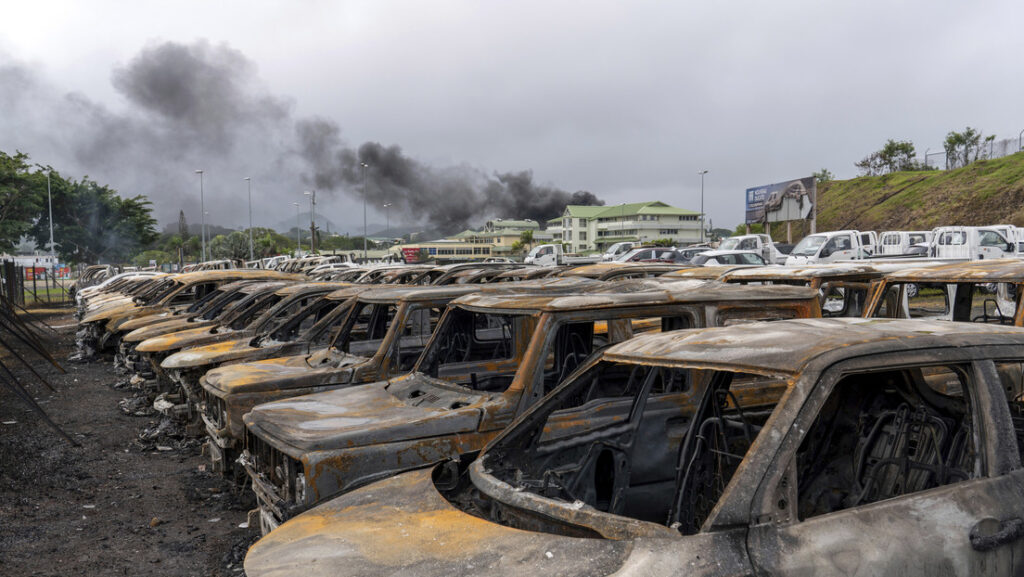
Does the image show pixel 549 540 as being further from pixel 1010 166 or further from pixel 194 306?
Result: pixel 1010 166

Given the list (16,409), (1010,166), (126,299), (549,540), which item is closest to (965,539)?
(549,540)

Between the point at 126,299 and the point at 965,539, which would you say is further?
the point at 126,299

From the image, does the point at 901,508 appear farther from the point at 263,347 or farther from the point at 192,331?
the point at 192,331

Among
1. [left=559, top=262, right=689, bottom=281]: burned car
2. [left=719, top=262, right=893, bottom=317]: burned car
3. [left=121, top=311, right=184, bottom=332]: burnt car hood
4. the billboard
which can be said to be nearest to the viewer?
[left=719, top=262, right=893, bottom=317]: burned car

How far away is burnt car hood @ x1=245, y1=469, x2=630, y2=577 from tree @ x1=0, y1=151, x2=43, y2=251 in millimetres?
45530

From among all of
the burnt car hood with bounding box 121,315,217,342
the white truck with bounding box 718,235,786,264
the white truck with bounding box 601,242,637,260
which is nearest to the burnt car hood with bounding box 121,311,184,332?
the burnt car hood with bounding box 121,315,217,342

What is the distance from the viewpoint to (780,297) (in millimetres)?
5031

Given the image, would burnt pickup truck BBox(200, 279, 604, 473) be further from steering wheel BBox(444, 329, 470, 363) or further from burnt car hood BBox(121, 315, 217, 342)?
burnt car hood BBox(121, 315, 217, 342)

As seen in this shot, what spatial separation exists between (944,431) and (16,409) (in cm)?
1189

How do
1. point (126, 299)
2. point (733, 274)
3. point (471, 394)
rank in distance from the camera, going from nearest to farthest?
point (471, 394) < point (733, 274) < point (126, 299)

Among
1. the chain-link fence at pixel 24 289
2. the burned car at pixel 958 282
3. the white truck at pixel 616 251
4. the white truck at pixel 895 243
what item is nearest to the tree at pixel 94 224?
the chain-link fence at pixel 24 289

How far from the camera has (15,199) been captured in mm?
→ 40781

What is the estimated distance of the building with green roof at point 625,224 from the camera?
99.1 m

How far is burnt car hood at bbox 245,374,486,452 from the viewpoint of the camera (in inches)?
167
